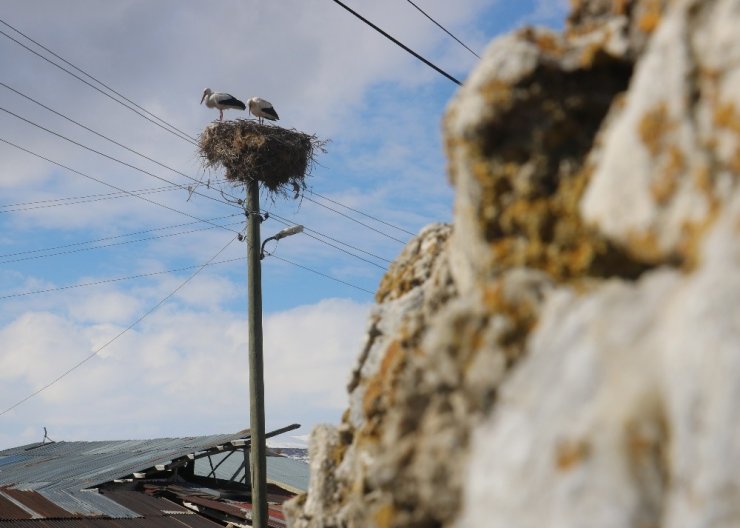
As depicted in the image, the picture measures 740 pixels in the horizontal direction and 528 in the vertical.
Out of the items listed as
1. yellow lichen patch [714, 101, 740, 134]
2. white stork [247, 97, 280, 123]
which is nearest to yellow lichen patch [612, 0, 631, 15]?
yellow lichen patch [714, 101, 740, 134]

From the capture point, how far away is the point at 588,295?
2879 mm

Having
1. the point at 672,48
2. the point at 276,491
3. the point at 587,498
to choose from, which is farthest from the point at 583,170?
the point at 276,491

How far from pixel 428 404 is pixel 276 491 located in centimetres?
1657

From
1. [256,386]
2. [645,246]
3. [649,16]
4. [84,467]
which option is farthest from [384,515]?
[84,467]

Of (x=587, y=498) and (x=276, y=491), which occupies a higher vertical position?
(x=276, y=491)

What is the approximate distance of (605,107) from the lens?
3.45 meters

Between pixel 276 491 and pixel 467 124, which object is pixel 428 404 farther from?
pixel 276 491

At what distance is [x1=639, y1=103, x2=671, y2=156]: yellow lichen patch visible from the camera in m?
2.89

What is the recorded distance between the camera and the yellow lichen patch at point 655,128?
2.89 m

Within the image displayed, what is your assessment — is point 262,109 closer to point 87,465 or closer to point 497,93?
point 87,465

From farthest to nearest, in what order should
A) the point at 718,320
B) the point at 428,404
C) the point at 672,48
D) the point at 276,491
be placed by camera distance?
the point at 276,491 < the point at 428,404 < the point at 672,48 < the point at 718,320

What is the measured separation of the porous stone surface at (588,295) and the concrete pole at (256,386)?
920 cm

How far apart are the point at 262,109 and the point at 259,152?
209 centimetres

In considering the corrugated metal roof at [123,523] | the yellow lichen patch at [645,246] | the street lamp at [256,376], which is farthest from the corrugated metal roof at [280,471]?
the yellow lichen patch at [645,246]
